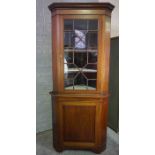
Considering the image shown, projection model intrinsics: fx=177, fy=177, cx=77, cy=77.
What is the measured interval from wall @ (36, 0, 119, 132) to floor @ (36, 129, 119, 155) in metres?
0.16

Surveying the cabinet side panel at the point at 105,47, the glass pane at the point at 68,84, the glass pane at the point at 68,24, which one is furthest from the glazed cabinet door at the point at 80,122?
the glass pane at the point at 68,24

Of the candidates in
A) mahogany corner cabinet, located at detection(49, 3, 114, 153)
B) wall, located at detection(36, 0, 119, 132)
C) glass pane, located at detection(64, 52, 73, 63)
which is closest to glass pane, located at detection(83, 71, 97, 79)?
mahogany corner cabinet, located at detection(49, 3, 114, 153)

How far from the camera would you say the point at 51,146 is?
238cm

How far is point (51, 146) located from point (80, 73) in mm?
1075

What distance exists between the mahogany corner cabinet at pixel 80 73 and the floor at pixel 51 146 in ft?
0.30

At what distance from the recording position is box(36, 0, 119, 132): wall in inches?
101

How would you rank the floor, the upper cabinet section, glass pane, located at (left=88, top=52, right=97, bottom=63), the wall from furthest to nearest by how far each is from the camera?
the wall → the floor → glass pane, located at (left=88, top=52, right=97, bottom=63) → the upper cabinet section

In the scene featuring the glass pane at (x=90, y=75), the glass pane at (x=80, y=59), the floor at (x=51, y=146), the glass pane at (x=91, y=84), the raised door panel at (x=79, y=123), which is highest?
the glass pane at (x=80, y=59)

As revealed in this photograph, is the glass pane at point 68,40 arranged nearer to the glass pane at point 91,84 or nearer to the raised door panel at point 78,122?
the glass pane at point 91,84

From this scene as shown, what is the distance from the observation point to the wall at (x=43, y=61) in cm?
257

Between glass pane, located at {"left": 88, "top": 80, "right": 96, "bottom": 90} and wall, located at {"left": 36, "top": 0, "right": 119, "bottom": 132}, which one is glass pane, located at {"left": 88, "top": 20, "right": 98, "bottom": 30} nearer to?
glass pane, located at {"left": 88, "top": 80, "right": 96, "bottom": 90}
